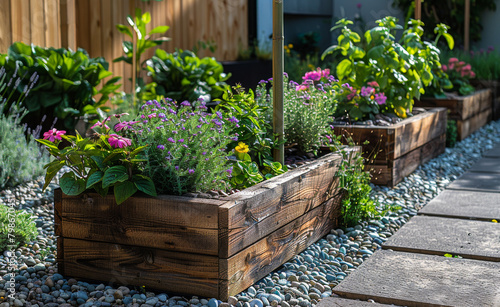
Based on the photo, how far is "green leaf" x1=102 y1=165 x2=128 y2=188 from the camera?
2.32m

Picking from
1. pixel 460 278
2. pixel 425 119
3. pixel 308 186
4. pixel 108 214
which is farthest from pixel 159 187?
pixel 425 119

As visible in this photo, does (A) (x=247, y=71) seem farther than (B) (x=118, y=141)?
Yes

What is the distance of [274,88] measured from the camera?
9.93 ft

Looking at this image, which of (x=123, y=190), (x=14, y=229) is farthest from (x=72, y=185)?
(x=14, y=229)

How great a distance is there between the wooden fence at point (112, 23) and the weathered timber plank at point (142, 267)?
2840mm

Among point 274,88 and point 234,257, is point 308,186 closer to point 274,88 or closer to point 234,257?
point 274,88

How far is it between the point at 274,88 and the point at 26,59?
2.19 m

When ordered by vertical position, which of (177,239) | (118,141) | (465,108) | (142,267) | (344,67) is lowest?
(142,267)

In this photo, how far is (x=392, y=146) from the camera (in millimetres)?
4199

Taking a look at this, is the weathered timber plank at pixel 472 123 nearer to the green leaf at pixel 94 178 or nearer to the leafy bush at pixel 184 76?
the leafy bush at pixel 184 76

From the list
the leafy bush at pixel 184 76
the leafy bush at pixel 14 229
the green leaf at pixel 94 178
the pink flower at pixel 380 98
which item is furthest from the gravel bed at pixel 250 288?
the leafy bush at pixel 184 76

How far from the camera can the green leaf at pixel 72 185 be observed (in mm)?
2412

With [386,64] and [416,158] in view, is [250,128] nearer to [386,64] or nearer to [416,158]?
[386,64]

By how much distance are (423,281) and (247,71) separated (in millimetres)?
5597
